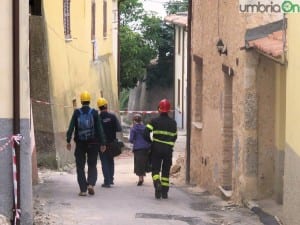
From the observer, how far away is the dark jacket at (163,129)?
1321 cm

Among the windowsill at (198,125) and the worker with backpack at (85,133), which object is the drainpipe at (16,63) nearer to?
the worker with backpack at (85,133)

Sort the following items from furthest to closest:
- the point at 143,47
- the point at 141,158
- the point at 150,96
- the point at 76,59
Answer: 1. the point at 150,96
2. the point at 143,47
3. the point at 76,59
4. the point at 141,158

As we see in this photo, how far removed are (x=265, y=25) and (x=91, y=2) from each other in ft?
54.4

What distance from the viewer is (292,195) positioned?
9.54 metres

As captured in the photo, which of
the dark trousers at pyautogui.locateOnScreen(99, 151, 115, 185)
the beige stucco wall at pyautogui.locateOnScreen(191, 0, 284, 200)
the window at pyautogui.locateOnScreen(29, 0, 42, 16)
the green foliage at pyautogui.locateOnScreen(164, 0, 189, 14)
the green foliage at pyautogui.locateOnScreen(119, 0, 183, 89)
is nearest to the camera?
the beige stucco wall at pyautogui.locateOnScreen(191, 0, 284, 200)

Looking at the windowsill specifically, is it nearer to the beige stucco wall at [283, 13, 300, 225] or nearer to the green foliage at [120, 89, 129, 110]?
the beige stucco wall at [283, 13, 300, 225]

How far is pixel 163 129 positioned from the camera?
1323 centimetres

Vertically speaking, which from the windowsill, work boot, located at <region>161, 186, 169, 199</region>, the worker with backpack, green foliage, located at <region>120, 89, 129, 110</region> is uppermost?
the worker with backpack

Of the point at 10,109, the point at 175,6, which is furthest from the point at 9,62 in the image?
the point at 175,6

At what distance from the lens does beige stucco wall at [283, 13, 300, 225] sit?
923 cm

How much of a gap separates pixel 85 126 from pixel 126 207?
1482 mm

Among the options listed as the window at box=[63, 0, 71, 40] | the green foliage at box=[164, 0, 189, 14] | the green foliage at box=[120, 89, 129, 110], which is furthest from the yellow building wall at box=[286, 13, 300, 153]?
the green foliage at box=[164, 0, 189, 14]

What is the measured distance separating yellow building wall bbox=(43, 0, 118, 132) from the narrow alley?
181 inches

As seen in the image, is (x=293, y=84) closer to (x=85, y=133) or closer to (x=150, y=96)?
(x=85, y=133)
